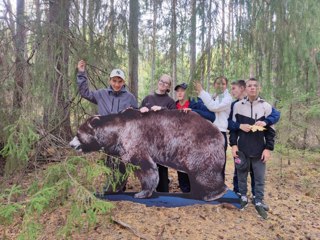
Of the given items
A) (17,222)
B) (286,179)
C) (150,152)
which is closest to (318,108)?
(286,179)

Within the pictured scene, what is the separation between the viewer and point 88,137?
4.77 metres

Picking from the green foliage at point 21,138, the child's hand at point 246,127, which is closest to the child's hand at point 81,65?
the green foliage at point 21,138

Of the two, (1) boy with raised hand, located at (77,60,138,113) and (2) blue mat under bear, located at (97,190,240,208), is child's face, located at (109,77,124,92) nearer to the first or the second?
(1) boy with raised hand, located at (77,60,138,113)

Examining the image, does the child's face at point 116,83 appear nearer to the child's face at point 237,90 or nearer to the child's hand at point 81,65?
the child's hand at point 81,65

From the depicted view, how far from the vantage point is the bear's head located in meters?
4.74

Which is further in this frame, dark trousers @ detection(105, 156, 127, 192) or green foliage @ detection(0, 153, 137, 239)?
dark trousers @ detection(105, 156, 127, 192)

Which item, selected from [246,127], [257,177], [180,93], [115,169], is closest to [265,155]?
[257,177]

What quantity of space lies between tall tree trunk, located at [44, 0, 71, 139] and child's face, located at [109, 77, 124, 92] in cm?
64

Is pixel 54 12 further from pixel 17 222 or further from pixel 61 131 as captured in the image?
pixel 17 222

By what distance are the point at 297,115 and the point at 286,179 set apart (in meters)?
1.58

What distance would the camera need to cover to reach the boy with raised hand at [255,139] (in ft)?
16.1

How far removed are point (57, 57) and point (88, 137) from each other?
1.18 metres

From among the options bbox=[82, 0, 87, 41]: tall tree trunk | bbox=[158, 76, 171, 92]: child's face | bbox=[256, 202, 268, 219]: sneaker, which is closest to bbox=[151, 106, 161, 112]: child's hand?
bbox=[158, 76, 171, 92]: child's face

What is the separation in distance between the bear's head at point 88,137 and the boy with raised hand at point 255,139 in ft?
6.65
